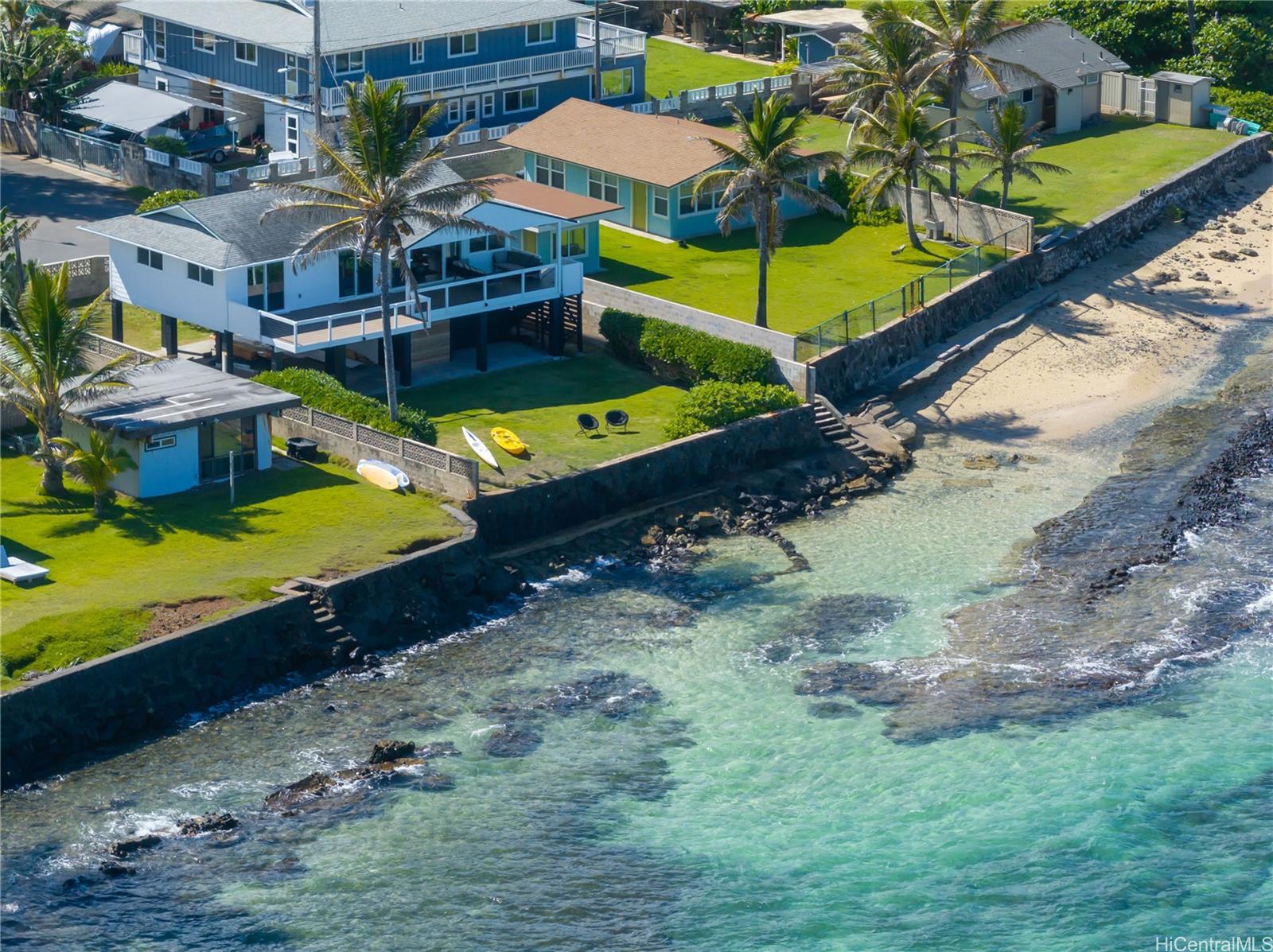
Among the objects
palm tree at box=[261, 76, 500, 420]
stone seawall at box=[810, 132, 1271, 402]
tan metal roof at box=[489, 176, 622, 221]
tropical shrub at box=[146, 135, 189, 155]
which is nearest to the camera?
palm tree at box=[261, 76, 500, 420]

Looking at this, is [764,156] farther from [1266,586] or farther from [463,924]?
[463,924]

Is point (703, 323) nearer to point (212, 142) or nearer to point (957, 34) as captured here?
point (957, 34)

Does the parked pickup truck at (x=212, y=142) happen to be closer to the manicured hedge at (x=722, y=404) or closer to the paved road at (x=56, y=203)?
the paved road at (x=56, y=203)

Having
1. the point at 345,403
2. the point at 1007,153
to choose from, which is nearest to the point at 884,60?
the point at 1007,153

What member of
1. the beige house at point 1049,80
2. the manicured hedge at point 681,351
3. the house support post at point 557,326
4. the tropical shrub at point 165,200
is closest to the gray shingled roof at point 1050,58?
the beige house at point 1049,80

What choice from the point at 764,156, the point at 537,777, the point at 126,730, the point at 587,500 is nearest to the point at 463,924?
the point at 537,777

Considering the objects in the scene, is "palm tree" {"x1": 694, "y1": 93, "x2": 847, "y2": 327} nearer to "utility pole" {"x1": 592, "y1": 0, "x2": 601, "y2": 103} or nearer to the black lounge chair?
the black lounge chair

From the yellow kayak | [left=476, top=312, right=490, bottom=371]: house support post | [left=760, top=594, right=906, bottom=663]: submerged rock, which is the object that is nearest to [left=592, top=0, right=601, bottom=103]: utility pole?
[left=476, top=312, right=490, bottom=371]: house support post

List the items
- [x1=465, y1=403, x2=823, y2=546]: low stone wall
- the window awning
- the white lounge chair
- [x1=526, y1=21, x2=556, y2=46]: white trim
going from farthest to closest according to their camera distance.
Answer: [x1=526, y1=21, x2=556, y2=46]: white trim
the window awning
[x1=465, y1=403, x2=823, y2=546]: low stone wall
the white lounge chair
